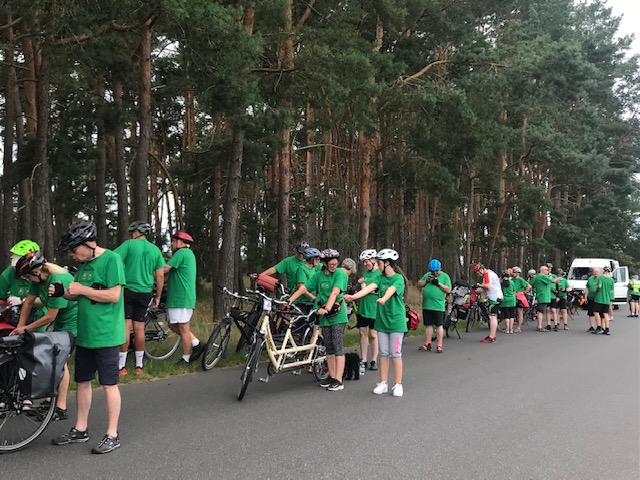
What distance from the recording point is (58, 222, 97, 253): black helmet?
4.49 metres

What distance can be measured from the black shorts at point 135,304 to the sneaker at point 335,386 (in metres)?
2.88

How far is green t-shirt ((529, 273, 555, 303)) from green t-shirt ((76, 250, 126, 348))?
49.0ft

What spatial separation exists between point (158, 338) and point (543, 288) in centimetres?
1256

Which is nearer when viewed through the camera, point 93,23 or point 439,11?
point 93,23

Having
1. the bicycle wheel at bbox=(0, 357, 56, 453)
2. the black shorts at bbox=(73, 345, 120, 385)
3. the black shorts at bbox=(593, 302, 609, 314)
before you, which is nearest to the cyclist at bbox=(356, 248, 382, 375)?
the black shorts at bbox=(73, 345, 120, 385)

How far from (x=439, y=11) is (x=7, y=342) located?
1908cm

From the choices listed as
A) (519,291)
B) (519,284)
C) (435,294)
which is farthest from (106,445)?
(519,284)

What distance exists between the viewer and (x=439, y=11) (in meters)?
19.7

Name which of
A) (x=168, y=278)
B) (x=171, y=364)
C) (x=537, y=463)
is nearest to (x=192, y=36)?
(x=168, y=278)

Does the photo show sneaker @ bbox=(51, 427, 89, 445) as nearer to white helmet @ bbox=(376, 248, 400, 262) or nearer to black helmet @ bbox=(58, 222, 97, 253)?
black helmet @ bbox=(58, 222, 97, 253)

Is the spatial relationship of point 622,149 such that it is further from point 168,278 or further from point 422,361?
point 168,278

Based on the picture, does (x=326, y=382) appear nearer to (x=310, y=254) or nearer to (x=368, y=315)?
(x=368, y=315)

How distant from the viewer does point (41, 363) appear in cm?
454

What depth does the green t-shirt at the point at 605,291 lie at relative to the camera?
50.8 ft
